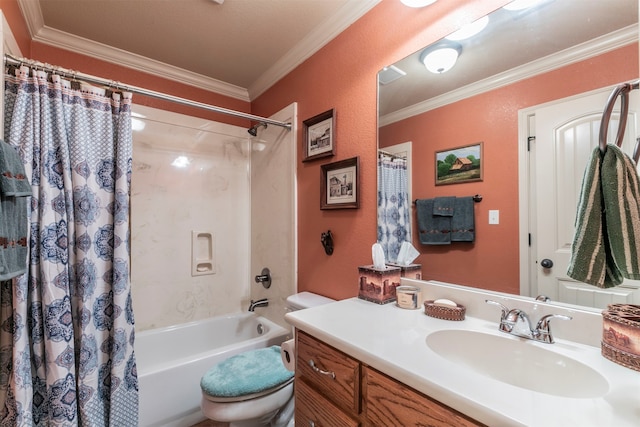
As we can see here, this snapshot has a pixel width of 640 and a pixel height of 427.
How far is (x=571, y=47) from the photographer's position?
870mm

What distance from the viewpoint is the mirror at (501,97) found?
83 cm

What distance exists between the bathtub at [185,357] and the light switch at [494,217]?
4.92 feet

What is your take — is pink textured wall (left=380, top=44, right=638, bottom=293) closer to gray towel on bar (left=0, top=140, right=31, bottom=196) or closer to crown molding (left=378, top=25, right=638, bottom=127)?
crown molding (left=378, top=25, right=638, bottom=127)

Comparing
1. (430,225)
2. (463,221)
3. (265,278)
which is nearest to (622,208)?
(463,221)

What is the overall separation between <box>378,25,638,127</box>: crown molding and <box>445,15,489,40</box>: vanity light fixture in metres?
0.19

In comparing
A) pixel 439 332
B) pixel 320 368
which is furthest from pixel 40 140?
pixel 439 332

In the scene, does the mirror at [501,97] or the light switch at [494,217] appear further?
the light switch at [494,217]

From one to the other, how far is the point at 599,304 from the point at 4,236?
75.4 inches

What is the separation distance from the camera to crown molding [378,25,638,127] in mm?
795

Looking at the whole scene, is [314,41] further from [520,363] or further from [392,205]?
[520,363]

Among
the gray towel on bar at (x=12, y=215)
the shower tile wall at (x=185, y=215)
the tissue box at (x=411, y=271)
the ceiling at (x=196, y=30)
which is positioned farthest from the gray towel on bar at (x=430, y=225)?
the shower tile wall at (x=185, y=215)

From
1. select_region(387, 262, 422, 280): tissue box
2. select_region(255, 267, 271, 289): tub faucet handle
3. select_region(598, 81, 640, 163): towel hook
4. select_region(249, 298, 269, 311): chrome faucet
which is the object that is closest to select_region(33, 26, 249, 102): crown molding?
select_region(255, 267, 271, 289): tub faucet handle

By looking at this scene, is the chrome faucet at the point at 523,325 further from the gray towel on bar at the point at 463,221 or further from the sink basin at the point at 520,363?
the gray towel on bar at the point at 463,221

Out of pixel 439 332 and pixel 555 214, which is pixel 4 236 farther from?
pixel 555 214
